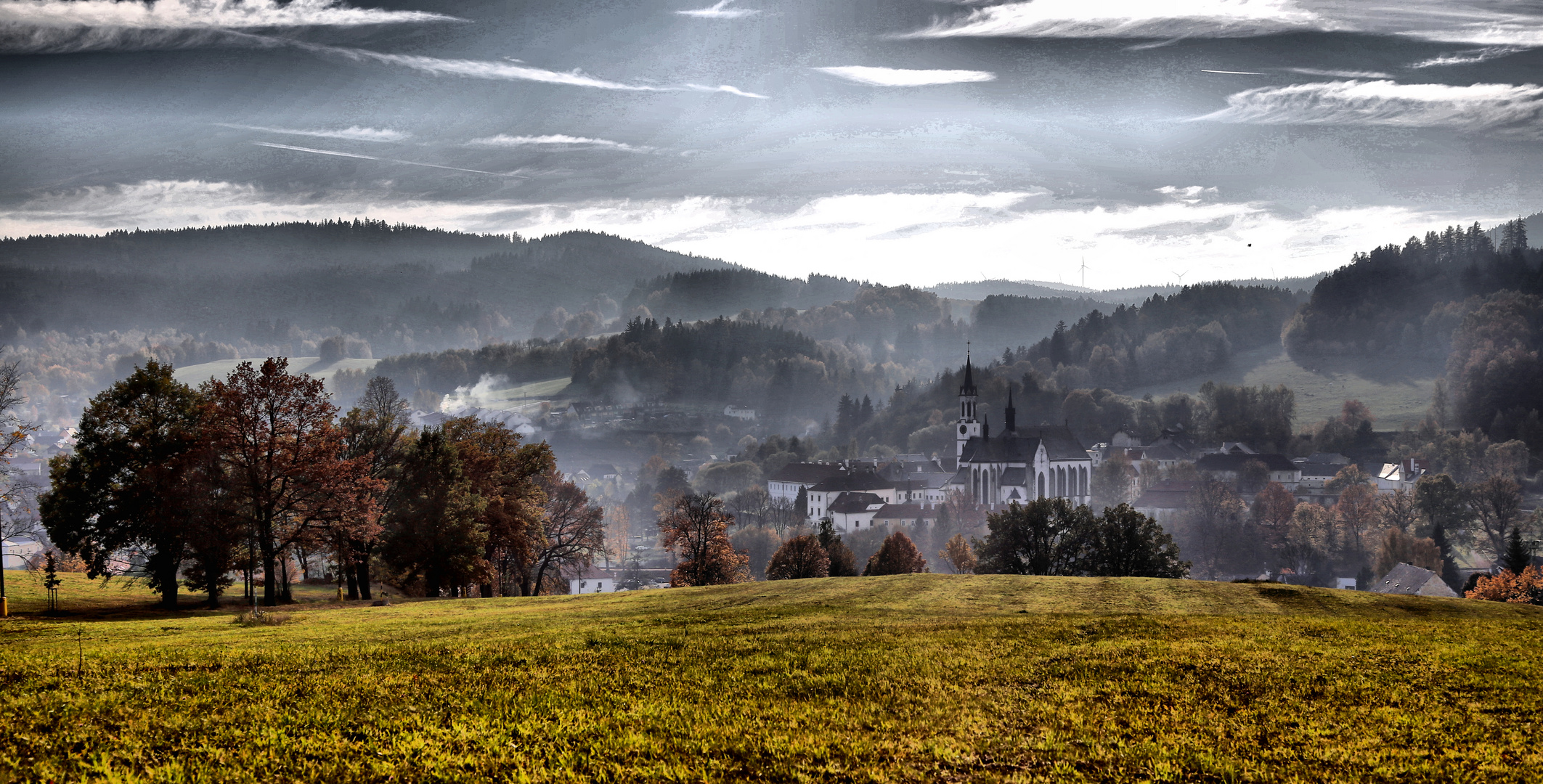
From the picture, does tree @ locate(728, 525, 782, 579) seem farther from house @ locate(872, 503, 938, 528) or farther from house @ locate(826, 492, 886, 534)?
house @ locate(872, 503, 938, 528)

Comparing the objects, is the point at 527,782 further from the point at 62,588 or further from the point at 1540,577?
the point at 1540,577

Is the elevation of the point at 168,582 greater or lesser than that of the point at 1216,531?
greater

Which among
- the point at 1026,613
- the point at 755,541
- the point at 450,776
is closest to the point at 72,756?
the point at 450,776

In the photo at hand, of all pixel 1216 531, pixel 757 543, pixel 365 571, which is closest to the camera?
pixel 365 571

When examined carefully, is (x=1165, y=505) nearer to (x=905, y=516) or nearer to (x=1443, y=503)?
(x=1443, y=503)

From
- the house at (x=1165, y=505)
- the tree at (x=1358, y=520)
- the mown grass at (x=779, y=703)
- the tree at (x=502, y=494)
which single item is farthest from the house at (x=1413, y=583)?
the house at (x=1165, y=505)

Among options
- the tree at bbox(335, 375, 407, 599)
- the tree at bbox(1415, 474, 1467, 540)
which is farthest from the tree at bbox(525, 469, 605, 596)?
the tree at bbox(1415, 474, 1467, 540)

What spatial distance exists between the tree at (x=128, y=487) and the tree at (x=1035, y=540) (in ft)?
192

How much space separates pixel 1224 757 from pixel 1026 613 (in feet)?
58.5

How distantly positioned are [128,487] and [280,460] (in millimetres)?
5868

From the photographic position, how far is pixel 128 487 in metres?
39.8

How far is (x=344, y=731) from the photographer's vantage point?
12.9m

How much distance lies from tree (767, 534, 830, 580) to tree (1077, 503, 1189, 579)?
22605 mm

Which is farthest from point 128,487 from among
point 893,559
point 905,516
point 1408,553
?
point 905,516
